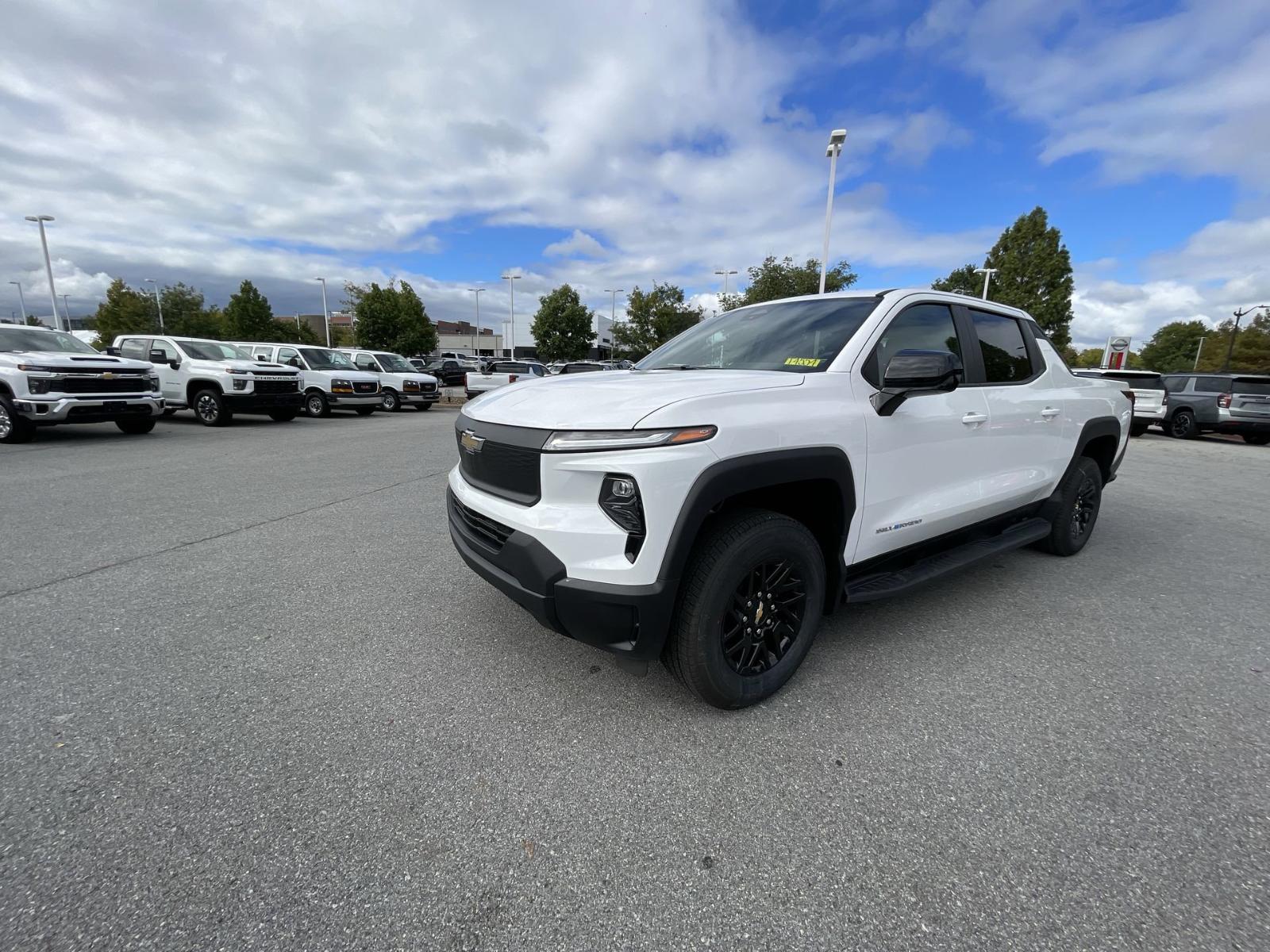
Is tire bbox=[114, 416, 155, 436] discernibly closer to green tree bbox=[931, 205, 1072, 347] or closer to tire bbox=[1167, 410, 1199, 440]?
tire bbox=[1167, 410, 1199, 440]

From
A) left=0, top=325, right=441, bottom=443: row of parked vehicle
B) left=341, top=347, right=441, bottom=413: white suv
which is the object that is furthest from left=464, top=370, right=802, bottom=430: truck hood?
left=341, top=347, right=441, bottom=413: white suv

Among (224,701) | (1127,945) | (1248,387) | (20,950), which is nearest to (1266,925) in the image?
(1127,945)

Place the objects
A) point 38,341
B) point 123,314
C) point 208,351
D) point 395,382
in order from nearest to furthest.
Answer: point 38,341 → point 208,351 → point 395,382 → point 123,314

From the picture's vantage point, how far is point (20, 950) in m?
1.35

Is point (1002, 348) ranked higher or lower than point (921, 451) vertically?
higher

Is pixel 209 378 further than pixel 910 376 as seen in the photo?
Yes

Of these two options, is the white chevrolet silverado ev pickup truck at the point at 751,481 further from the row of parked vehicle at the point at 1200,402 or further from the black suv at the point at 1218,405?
the black suv at the point at 1218,405

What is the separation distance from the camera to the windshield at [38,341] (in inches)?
350

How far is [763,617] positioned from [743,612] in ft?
0.38

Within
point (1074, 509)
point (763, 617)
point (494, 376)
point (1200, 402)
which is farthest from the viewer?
point (494, 376)

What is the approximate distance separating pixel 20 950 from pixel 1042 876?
262 cm

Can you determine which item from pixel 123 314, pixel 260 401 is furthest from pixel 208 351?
pixel 123 314

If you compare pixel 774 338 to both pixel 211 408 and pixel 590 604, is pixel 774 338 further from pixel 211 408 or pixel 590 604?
pixel 211 408

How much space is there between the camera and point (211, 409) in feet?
39.4
